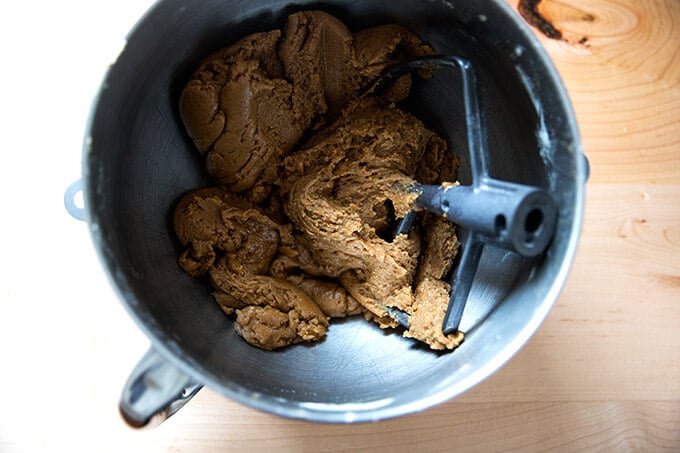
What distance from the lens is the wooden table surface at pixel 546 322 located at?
2.79 ft

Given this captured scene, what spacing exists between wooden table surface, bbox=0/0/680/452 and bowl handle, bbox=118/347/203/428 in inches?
11.2

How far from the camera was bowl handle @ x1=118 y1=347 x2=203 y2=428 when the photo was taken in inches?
22.4

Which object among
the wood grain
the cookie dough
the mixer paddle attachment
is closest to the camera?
the mixer paddle attachment

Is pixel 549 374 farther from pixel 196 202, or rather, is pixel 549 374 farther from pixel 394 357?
pixel 196 202

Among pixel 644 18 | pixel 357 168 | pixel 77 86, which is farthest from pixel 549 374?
pixel 77 86

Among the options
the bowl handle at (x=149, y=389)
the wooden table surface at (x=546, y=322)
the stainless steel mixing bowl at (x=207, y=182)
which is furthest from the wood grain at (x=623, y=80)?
the bowl handle at (x=149, y=389)

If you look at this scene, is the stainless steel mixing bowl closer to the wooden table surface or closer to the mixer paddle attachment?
the mixer paddle attachment

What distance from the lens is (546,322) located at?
91cm

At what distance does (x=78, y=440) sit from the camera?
0.85 metres

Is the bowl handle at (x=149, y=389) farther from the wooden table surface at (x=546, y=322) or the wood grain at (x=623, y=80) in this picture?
the wood grain at (x=623, y=80)

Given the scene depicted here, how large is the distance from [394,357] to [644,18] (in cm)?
68

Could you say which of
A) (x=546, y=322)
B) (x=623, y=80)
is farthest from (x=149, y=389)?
(x=623, y=80)

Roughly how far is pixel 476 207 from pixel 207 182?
0.41 metres

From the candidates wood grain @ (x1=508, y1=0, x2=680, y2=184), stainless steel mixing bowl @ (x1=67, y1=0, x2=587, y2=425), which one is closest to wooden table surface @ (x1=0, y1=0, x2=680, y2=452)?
wood grain @ (x1=508, y1=0, x2=680, y2=184)
